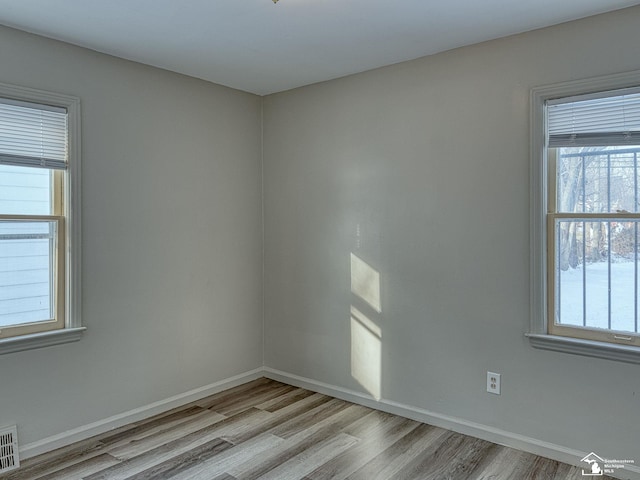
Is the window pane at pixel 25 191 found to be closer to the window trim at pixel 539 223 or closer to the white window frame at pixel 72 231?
the white window frame at pixel 72 231

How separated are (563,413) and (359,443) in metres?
1.22

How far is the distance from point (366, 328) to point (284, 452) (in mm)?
1092

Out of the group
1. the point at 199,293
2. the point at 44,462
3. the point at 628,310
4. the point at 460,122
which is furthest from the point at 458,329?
the point at 44,462

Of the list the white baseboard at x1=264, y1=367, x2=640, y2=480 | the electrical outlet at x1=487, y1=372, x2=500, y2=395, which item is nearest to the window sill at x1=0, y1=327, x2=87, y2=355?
the white baseboard at x1=264, y1=367, x2=640, y2=480

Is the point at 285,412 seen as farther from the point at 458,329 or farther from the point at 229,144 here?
the point at 229,144

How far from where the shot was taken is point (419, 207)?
10.8 feet

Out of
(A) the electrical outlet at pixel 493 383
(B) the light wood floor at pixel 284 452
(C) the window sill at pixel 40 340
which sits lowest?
(B) the light wood floor at pixel 284 452

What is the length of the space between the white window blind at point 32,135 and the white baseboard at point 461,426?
248 cm

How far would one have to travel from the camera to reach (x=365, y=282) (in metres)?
3.58

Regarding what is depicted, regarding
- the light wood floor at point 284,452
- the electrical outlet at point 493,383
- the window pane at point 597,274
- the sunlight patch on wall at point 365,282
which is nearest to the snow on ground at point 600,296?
the window pane at point 597,274

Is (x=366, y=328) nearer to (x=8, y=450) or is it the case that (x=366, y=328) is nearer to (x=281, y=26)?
(x=281, y=26)

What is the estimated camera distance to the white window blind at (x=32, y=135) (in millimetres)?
2725

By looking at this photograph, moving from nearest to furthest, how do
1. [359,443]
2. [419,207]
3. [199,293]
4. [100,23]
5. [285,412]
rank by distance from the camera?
1. [100,23]
2. [359,443]
3. [419,207]
4. [285,412]
5. [199,293]

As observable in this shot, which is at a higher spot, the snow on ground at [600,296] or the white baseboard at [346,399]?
the snow on ground at [600,296]
